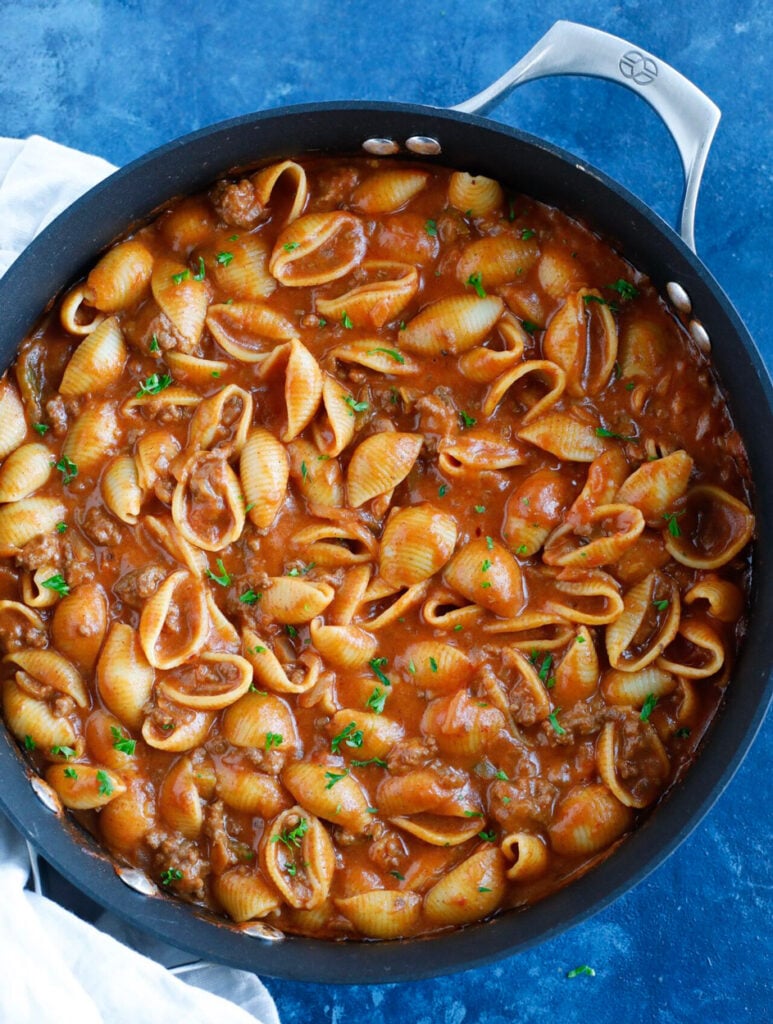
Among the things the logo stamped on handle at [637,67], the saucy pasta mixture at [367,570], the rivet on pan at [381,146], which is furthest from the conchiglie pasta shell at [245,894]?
the logo stamped on handle at [637,67]

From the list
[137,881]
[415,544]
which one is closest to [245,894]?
[137,881]

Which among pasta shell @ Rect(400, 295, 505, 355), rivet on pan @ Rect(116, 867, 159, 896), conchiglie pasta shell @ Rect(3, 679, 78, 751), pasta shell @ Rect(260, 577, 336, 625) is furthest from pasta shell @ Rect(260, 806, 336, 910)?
pasta shell @ Rect(400, 295, 505, 355)

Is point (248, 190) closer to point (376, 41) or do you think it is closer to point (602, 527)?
point (376, 41)

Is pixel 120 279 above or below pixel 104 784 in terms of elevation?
above

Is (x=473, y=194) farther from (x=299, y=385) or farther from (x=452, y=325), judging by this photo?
(x=299, y=385)

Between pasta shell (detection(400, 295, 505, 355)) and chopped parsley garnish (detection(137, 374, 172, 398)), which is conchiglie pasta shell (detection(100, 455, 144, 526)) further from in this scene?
pasta shell (detection(400, 295, 505, 355))

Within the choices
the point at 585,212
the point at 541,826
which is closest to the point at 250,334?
the point at 585,212
